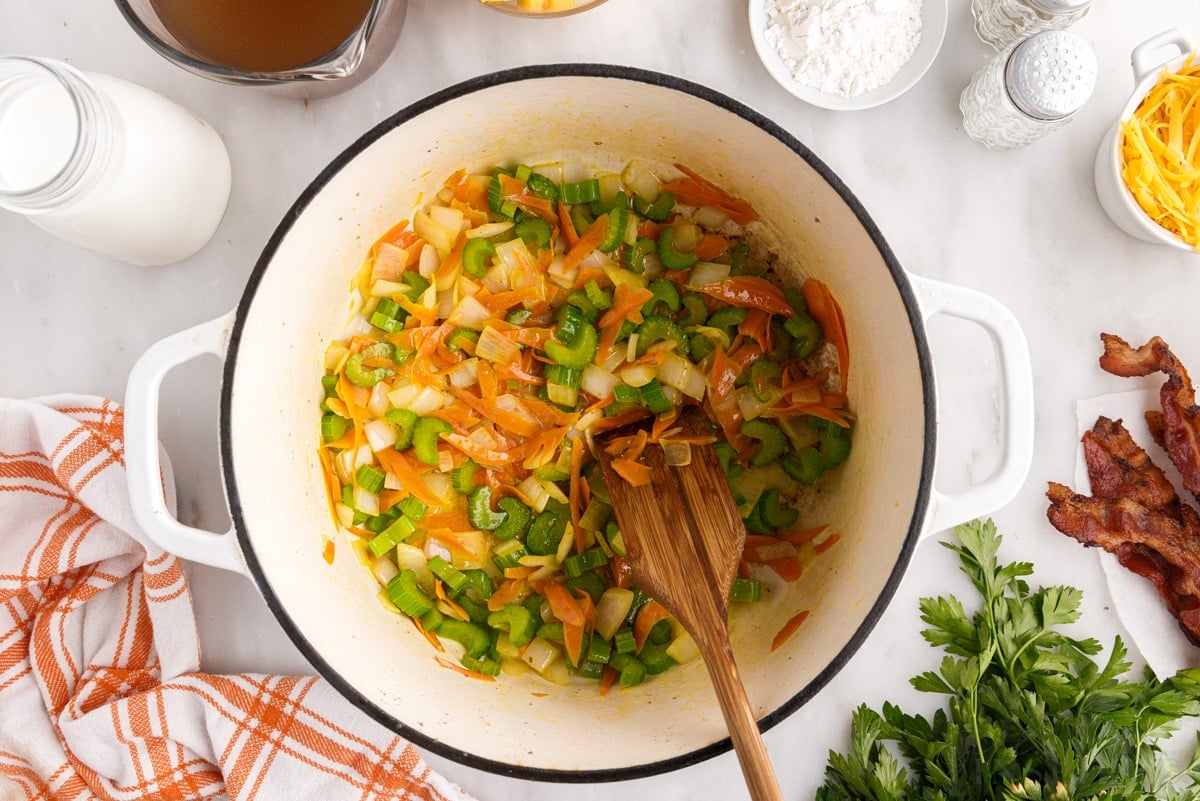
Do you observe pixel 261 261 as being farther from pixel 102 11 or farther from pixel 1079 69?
pixel 1079 69

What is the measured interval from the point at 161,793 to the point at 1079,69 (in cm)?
174

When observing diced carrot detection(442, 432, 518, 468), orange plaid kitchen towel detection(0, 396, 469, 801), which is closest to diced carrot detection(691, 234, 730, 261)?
diced carrot detection(442, 432, 518, 468)

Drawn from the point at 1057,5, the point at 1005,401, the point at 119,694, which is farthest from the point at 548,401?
the point at 1057,5

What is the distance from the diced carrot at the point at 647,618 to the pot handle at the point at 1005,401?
44 centimetres

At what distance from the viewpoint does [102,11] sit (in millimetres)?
1428

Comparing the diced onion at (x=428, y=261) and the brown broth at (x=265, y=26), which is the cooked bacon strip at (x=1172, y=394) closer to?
the diced onion at (x=428, y=261)

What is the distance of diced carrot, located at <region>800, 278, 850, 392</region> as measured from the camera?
133 cm

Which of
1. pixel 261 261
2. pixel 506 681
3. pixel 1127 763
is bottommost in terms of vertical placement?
pixel 1127 763

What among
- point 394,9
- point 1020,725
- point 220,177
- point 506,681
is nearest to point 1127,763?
point 1020,725

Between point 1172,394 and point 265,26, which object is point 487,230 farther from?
point 1172,394

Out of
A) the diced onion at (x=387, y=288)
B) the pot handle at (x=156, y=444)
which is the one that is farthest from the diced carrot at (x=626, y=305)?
the pot handle at (x=156, y=444)

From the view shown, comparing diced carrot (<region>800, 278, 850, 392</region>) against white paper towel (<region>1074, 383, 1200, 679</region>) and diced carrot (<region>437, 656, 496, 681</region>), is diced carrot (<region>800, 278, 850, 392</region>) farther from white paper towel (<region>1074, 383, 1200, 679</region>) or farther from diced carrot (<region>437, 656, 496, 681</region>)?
diced carrot (<region>437, 656, 496, 681</region>)

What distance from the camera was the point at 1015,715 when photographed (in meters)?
1.32

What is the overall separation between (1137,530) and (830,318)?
560mm
